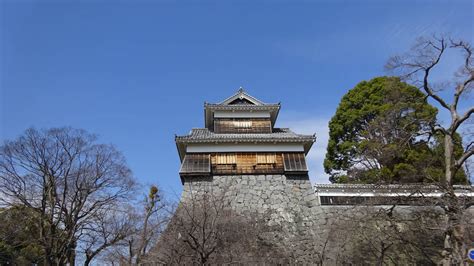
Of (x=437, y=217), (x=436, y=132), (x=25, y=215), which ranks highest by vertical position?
(x=436, y=132)

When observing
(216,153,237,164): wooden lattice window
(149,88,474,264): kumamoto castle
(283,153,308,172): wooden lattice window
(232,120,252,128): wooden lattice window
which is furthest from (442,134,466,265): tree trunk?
(232,120,252,128): wooden lattice window

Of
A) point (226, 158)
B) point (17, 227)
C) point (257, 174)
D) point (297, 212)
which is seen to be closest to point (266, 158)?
point (257, 174)

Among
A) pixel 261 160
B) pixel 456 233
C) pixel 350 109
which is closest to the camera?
pixel 456 233

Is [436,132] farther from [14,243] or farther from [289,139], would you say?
[14,243]

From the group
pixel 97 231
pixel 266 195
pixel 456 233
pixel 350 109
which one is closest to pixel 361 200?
pixel 266 195

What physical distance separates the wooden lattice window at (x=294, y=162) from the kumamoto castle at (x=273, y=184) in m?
0.04

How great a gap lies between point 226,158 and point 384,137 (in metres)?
8.48

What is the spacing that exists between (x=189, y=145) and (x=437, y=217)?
11919 millimetres

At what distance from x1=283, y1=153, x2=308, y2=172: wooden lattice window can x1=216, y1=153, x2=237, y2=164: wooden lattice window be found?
2.77 meters

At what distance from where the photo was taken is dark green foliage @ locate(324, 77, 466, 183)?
11.5m

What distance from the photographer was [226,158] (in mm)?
17984

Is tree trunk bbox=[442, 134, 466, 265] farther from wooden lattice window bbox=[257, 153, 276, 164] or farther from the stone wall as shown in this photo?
wooden lattice window bbox=[257, 153, 276, 164]

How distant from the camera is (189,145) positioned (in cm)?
1808

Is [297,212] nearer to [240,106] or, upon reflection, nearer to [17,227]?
[240,106]
